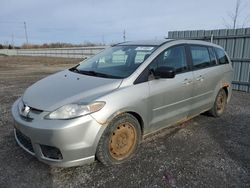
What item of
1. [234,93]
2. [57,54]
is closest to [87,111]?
[234,93]

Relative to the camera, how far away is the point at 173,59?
13.4 feet

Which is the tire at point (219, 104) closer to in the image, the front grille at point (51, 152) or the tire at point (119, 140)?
the tire at point (119, 140)

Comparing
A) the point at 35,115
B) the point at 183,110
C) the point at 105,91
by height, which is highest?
the point at 105,91

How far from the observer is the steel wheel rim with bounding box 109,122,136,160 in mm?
3213

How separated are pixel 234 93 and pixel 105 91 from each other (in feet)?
21.8

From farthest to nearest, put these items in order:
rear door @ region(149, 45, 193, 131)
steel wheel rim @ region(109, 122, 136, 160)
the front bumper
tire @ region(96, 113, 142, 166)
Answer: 1. rear door @ region(149, 45, 193, 131)
2. steel wheel rim @ region(109, 122, 136, 160)
3. tire @ region(96, 113, 142, 166)
4. the front bumper

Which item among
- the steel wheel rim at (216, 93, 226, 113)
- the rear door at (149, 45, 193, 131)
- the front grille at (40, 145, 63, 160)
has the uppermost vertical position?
the rear door at (149, 45, 193, 131)

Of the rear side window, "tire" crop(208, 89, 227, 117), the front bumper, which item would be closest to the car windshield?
the front bumper

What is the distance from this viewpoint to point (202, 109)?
4.82 meters

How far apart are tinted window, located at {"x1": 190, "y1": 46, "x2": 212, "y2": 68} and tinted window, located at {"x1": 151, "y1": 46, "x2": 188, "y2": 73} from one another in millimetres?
306

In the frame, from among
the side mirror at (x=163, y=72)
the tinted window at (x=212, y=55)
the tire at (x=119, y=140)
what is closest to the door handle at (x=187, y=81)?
the side mirror at (x=163, y=72)

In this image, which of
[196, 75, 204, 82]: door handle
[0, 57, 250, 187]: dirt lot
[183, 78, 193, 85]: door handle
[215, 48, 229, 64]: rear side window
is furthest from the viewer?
[215, 48, 229, 64]: rear side window

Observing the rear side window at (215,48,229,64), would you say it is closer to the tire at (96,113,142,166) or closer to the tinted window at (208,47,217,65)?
the tinted window at (208,47,217,65)

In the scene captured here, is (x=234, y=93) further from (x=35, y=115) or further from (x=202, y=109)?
(x=35, y=115)
